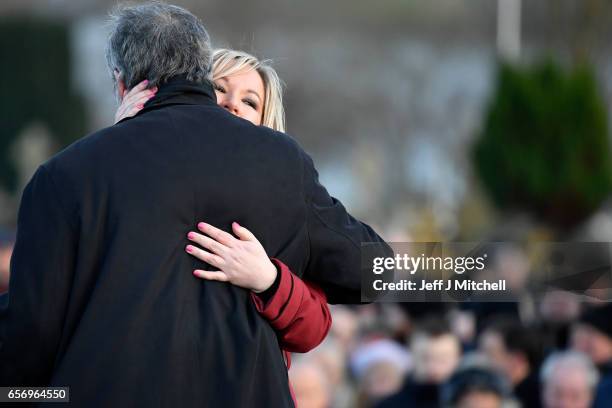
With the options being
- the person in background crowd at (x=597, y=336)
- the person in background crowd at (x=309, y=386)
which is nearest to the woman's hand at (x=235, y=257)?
the person in background crowd at (x=309, y=386)

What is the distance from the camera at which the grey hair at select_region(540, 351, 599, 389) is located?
6.70 meters

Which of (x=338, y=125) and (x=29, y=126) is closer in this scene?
(x=29, y=126)

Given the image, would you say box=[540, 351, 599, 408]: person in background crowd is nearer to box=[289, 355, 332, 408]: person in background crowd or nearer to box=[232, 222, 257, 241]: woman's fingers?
box=[289, 355, 332, 408]: person in background crowd

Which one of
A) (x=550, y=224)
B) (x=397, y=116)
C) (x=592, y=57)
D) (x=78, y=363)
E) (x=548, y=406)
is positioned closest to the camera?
(x=78, y=363)

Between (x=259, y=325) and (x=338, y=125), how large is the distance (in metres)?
40.5

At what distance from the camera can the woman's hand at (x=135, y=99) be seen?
133 inches

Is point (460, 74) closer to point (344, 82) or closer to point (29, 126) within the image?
point (344, 82)

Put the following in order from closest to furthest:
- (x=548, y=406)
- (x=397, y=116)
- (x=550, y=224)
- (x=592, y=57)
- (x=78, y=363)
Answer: (x=78, y=363) → (x=548, y=406) → (x=550, y=224) → (x=592, y=57) → (x=397, y=116)

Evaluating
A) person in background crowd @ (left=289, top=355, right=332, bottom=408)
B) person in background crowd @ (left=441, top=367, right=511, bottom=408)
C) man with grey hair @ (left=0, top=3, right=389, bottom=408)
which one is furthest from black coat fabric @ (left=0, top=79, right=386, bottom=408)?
person in background crowd @ (left=289, top=355, right=332, bottom=408)

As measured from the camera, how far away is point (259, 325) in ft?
10.7

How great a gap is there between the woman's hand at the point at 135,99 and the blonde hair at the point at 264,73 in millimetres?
725

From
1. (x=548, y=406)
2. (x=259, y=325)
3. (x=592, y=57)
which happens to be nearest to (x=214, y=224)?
(x=259, y=325)

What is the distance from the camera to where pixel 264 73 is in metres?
4.23

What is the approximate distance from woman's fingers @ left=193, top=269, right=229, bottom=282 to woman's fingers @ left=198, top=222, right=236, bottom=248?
0.25ft
